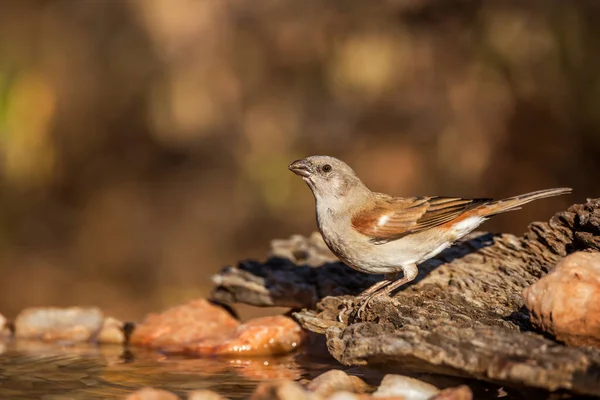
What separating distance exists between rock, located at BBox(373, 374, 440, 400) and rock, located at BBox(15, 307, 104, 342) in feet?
11.3

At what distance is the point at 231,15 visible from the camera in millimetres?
11727

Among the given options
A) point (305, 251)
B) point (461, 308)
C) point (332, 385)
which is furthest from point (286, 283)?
point (332, 385)

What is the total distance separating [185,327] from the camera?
638 cm

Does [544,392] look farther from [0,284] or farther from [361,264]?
[0,284]

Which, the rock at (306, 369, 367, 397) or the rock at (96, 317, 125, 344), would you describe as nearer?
the rock at (306, 369, 367, 397)

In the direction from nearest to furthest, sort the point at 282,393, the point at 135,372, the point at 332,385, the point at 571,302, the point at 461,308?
the point at 282,393 < the point at 571,302 < the point at 332,385 < the point at 461,308 < the point at 135,372

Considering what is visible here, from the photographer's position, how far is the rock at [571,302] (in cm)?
375

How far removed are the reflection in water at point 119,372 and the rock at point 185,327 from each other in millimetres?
201

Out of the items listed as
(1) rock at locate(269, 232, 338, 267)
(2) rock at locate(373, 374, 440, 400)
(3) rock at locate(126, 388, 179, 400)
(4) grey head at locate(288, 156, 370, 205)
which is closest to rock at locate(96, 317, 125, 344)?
(1) rock at locate(269, 232, 338, 267)

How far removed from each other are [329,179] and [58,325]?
2872 millimetres

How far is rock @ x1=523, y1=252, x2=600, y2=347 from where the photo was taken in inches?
148

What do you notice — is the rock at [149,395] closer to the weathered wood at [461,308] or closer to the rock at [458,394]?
the weathered wood at [461,308]

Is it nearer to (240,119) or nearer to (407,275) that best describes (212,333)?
(407,275)

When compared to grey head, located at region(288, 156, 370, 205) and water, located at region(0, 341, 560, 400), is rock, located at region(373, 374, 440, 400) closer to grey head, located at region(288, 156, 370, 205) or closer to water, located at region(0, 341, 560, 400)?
water, located at region(0, 341, 560, 400)
